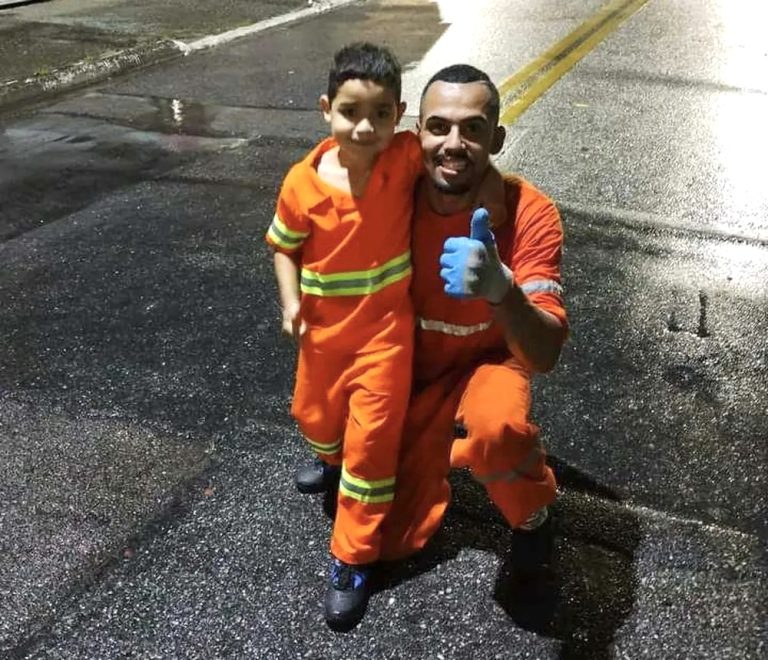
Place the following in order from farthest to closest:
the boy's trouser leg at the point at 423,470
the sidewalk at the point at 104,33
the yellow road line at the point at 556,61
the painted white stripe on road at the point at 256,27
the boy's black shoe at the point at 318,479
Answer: the painted white stripe on road at the point at 256,27 → the sidewalk at the point at 104,33 → the yellow road line at the point at 556,61 → the boy's black shoe at the point at 318,479 → the boy's trouser leg at the point at 423,470

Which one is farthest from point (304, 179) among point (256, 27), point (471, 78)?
point (256, 27)

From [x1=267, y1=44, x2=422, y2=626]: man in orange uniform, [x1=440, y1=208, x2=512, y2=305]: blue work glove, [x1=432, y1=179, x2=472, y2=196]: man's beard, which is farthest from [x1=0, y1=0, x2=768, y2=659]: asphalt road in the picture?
[x1=432, y1=179, x2=472, y2=196]: man's beard

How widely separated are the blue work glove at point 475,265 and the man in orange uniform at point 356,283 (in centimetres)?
37

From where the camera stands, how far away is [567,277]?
4426 mm

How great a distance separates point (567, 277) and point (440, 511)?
6.97 feet

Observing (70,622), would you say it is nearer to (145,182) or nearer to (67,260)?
(67,260)

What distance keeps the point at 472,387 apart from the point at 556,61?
7666 mm

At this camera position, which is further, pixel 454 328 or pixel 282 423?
pixel 282 423

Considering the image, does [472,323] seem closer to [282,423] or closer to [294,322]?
[294,322]

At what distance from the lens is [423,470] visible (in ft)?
8.51

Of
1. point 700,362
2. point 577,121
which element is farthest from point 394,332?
point 577,121

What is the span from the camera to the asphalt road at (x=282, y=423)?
2.39m

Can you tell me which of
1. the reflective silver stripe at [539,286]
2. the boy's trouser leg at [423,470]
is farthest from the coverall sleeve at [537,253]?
the boy's trouser leg at [423,470]

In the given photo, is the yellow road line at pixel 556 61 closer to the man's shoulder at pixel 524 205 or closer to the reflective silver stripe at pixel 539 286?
the man's shoulder at pixel 524 205
